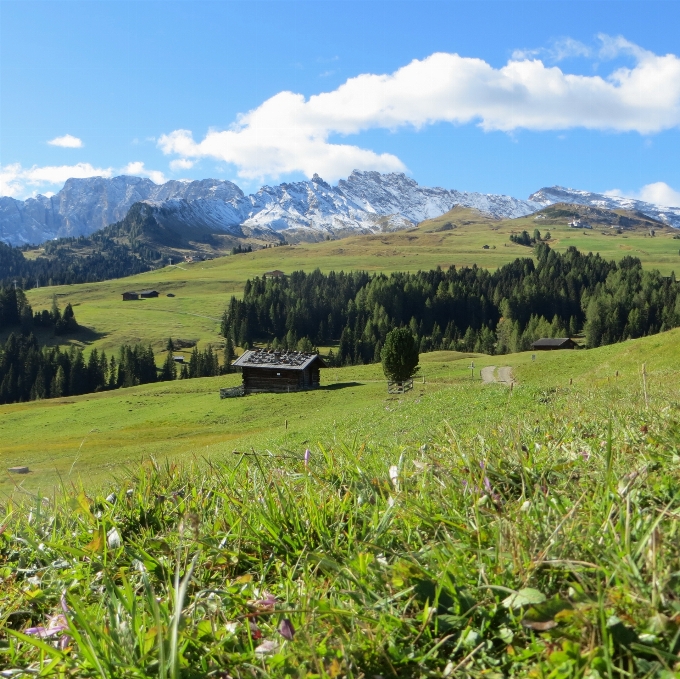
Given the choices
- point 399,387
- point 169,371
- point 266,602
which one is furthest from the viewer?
point 169,371

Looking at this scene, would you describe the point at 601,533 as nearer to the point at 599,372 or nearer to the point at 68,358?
the point at 599,372

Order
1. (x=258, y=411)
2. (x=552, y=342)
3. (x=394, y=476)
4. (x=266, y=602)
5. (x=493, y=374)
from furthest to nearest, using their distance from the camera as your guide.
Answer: (x=552, y=342) → (x=493, y=374) → (x=258, y=411) → (x=394, y=476) → (x=266, y=602)

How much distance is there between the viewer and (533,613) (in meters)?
2.08

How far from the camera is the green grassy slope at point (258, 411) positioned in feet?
103

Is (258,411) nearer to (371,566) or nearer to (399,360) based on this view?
(399,360)

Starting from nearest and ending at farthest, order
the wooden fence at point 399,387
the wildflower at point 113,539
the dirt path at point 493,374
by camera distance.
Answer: the wildflower at point 113,539 → the wooden fence at point 399,387 → the dirt path at point 493,374

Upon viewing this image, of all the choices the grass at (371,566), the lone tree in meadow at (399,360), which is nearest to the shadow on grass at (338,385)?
the lone tree in meadow at (399,360)

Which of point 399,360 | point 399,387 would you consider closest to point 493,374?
point 399,387

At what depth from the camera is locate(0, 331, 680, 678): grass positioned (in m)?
2.08

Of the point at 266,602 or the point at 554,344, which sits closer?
the point at 266,602

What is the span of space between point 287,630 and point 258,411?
62.8 metres

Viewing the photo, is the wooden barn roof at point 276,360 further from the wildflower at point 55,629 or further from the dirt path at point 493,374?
the wildflower at point 55,629

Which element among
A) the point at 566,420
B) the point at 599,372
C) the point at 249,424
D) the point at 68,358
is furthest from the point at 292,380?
the point at 68,358

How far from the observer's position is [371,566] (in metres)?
2.64
